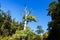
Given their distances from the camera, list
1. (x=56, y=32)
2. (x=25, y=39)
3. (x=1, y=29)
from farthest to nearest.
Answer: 1. (x=1, y=29)
2. (x=25, y=39)
3. (x=56, y=32)

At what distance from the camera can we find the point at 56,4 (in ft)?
101

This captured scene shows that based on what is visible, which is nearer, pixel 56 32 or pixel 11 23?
pixel 56 32

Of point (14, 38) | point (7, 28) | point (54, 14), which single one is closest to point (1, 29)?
point (7, 28)

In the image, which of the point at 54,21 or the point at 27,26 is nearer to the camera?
the point at 54,21

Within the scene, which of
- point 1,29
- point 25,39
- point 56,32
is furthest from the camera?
point 1,29

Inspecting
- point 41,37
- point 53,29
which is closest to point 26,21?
point 41,37

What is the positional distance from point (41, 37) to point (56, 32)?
13908 mm

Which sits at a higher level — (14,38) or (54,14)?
(54,14)

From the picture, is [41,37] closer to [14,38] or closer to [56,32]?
[14,38]

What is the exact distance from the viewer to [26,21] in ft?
123

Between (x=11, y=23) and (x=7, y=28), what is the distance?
6.32 ft

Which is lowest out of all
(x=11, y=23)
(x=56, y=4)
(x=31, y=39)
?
(x=31, y=39)

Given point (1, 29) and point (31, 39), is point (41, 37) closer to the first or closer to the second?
point (31, 39)

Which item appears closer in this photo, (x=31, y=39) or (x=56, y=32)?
(x=56, y=32)
